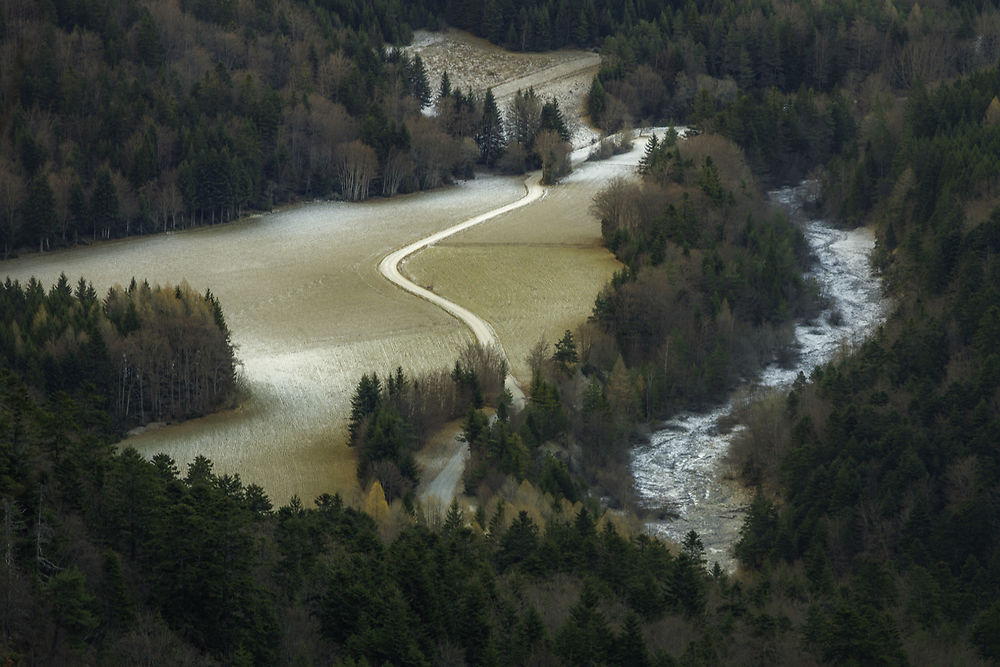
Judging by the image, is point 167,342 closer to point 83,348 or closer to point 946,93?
point 83,348

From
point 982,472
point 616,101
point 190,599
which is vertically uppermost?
point 616,101

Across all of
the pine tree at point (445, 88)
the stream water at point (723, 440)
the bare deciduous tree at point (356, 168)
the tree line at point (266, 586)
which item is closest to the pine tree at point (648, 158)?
the stream water at point (723, 440)

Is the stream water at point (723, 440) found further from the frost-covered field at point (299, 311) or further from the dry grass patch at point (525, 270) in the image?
the frost-covered field at point (299, 311)

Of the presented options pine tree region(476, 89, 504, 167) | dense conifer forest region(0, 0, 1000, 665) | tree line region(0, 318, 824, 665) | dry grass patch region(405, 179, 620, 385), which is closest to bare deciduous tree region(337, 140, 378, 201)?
dense conifer forest region(0, 0, 1000, 665)

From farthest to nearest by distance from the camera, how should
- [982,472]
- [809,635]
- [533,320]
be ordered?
[533,320]
[982,472]
[809,635]

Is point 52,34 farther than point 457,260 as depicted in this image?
Yes

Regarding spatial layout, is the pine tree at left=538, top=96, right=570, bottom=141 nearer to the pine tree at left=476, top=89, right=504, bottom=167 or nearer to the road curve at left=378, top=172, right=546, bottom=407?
the pine tree at left=476, top=89, right=504, bottom=167

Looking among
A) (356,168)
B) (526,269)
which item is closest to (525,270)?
(526,269)

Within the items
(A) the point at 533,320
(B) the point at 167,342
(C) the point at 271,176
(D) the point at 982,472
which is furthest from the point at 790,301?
(C) the point at 271,176
